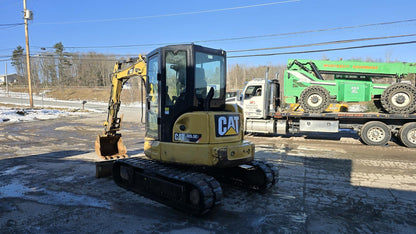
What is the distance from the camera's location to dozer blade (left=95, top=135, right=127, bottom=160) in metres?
7.73

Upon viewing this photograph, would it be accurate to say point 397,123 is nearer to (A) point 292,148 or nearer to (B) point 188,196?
(A) point 292,148

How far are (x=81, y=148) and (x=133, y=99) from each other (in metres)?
36.7

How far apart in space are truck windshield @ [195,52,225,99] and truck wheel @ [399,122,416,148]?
9.47 m

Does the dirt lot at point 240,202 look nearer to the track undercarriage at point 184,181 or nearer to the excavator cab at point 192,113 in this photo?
the track undercarriage at point 184,181

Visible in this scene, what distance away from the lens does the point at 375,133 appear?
1145cm

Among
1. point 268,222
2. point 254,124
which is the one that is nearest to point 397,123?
point 254,124

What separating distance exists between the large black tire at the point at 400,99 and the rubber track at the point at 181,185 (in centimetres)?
1013

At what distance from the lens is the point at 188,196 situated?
4613mm

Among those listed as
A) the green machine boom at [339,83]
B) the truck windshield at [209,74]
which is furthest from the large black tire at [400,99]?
the truck windshield at [209,74]

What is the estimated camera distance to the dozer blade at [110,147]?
7.73 m

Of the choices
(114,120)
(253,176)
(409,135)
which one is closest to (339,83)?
(409,135)

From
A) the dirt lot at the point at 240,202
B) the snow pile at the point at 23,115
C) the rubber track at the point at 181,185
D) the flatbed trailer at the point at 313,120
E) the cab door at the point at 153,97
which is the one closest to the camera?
the dirt lot at the point at 240,202

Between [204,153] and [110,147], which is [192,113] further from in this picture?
[110,147]

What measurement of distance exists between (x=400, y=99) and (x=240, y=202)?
969 centimetres
